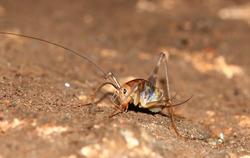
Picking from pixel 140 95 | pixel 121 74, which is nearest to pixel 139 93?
pixel 140 95

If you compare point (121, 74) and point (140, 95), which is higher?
point (121, 74)

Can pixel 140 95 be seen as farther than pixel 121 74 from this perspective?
No

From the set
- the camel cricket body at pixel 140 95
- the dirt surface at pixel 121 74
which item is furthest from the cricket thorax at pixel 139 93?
the dirt surface at pixel 121 74

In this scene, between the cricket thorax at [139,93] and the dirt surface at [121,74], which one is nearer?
the dirt surface at [121,74]

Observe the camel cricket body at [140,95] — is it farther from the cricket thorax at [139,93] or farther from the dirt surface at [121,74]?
the dirt surface at [121,74]

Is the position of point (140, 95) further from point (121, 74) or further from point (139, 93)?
point (121, 74)

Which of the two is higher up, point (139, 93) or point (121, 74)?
point (121, 74)

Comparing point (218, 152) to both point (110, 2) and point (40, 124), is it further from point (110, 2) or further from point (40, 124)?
point (110, 2)

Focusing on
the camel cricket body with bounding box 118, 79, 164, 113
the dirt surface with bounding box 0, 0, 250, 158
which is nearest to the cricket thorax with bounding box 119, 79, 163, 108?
the camel cricket body with bounding box 118, 79, 164, 113
